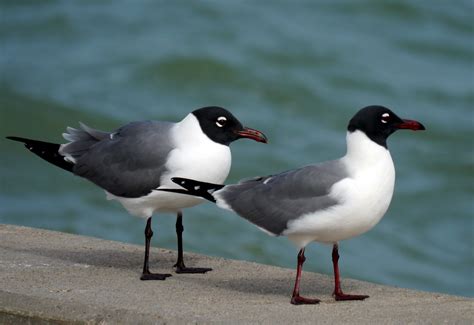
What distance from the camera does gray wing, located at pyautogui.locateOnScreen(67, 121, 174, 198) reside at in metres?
6.06

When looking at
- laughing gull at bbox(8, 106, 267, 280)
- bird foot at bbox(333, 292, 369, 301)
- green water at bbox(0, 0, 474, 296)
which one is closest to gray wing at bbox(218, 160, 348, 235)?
laughing gull at bbox(8, 106, 267, 280)

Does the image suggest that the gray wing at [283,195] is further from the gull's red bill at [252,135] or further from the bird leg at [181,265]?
the bird leg at [181,265]

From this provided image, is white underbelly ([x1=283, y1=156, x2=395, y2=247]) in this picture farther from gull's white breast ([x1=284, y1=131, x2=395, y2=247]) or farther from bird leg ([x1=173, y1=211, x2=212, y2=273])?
bird leg ([x1=173, y1=211, x2=212, y2=273])

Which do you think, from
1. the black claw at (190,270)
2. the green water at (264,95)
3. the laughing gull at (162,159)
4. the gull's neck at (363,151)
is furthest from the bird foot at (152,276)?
the green water at (264,95)

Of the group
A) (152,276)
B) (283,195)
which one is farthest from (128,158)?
(283,195)

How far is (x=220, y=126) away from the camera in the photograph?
608 centimetres

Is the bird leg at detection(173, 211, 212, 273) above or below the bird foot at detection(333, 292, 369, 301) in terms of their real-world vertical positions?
below

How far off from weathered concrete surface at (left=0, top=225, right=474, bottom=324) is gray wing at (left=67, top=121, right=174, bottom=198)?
0.45 m

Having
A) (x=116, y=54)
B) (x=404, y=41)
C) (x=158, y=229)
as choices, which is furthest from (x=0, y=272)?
(x=404, y=41)

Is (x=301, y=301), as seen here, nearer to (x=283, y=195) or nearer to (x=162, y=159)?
(x=283, y=195)

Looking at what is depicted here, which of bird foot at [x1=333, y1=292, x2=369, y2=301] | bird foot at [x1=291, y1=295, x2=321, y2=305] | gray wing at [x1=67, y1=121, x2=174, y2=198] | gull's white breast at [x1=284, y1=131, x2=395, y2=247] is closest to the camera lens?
gull's white breast at [x1=284, y1=131, x2=395, y2=247]

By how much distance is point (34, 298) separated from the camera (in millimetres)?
5297

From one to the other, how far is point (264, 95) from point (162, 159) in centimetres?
937

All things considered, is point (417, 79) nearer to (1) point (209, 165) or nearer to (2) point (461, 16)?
(2) point (461, 16)
